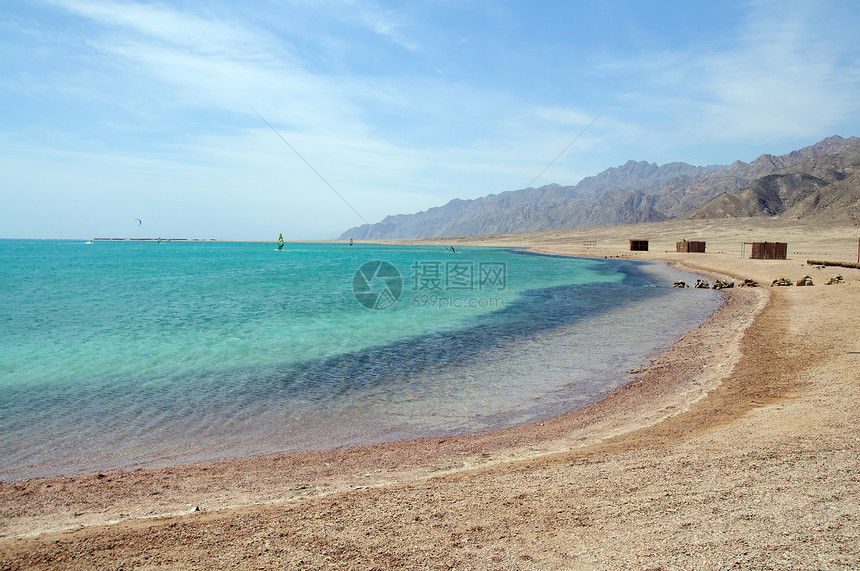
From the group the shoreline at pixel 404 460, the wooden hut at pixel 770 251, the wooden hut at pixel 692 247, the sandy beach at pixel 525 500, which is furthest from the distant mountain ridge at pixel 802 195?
the sandy beach at pixel 525 500

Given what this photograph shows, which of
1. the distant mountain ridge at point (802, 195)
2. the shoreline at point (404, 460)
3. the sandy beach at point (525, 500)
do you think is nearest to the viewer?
the sandy beach at point (525, 500)

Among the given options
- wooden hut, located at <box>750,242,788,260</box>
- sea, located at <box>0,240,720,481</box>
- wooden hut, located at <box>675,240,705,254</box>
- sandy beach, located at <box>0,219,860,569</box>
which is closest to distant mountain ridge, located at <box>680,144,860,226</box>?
wooden hut, located at <box>675,240,705,254</box>

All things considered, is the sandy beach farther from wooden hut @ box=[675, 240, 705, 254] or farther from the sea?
wooden hut @ box=[675, 240, 705, 254]

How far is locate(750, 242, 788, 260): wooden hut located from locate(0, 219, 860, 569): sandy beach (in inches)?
1687

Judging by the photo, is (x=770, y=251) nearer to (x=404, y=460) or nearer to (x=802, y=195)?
(x=404, y=460)

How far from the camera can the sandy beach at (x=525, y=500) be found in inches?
161

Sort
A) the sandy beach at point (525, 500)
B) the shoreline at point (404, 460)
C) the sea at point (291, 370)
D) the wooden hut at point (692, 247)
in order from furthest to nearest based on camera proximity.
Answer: the wooden hut at point (692, 247)
the sea at point (291, 370)
the shoreline at point (404, 460)
the sandy beach at point (525, 500)

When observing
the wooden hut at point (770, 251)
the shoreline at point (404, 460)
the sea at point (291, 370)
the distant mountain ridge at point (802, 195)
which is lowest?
the sea at point (291, 370)

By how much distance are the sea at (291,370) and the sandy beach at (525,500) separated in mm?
1064

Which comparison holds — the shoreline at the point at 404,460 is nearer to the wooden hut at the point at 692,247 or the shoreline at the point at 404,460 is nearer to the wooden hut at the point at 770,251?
the wooden hut at the point at 770,251

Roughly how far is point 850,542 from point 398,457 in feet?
16.5

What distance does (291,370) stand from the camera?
43.5 ft

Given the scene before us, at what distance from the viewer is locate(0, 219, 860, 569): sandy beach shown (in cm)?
410

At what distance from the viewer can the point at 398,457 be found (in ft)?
24.0
